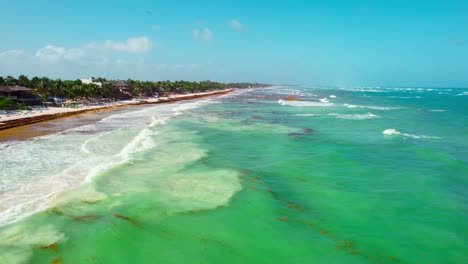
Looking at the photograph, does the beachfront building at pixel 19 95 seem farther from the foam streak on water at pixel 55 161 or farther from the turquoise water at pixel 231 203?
the turquoise water at pixel 231 203

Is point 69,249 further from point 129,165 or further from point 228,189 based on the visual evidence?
point 129,165

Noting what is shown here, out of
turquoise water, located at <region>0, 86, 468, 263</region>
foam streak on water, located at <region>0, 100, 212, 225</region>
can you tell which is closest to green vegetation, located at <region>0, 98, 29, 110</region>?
foam streak on water, located at <region>0, 100, 212, 225</region>

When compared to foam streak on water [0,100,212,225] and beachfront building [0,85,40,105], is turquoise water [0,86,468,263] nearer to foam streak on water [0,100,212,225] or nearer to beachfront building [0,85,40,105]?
foam streak on water [0,100,212,225]

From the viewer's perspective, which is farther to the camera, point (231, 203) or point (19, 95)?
point (19, 95)

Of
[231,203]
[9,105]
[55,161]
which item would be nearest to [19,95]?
[9,105]

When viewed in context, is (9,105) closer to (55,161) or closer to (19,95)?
(19,95)

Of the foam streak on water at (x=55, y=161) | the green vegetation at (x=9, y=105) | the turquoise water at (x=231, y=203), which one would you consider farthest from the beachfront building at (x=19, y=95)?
the turquoise water at (x=231, y=203)

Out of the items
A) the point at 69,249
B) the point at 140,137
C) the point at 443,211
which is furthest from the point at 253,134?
the point at 69,249

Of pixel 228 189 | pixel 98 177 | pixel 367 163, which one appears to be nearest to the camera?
pixel 228 189
